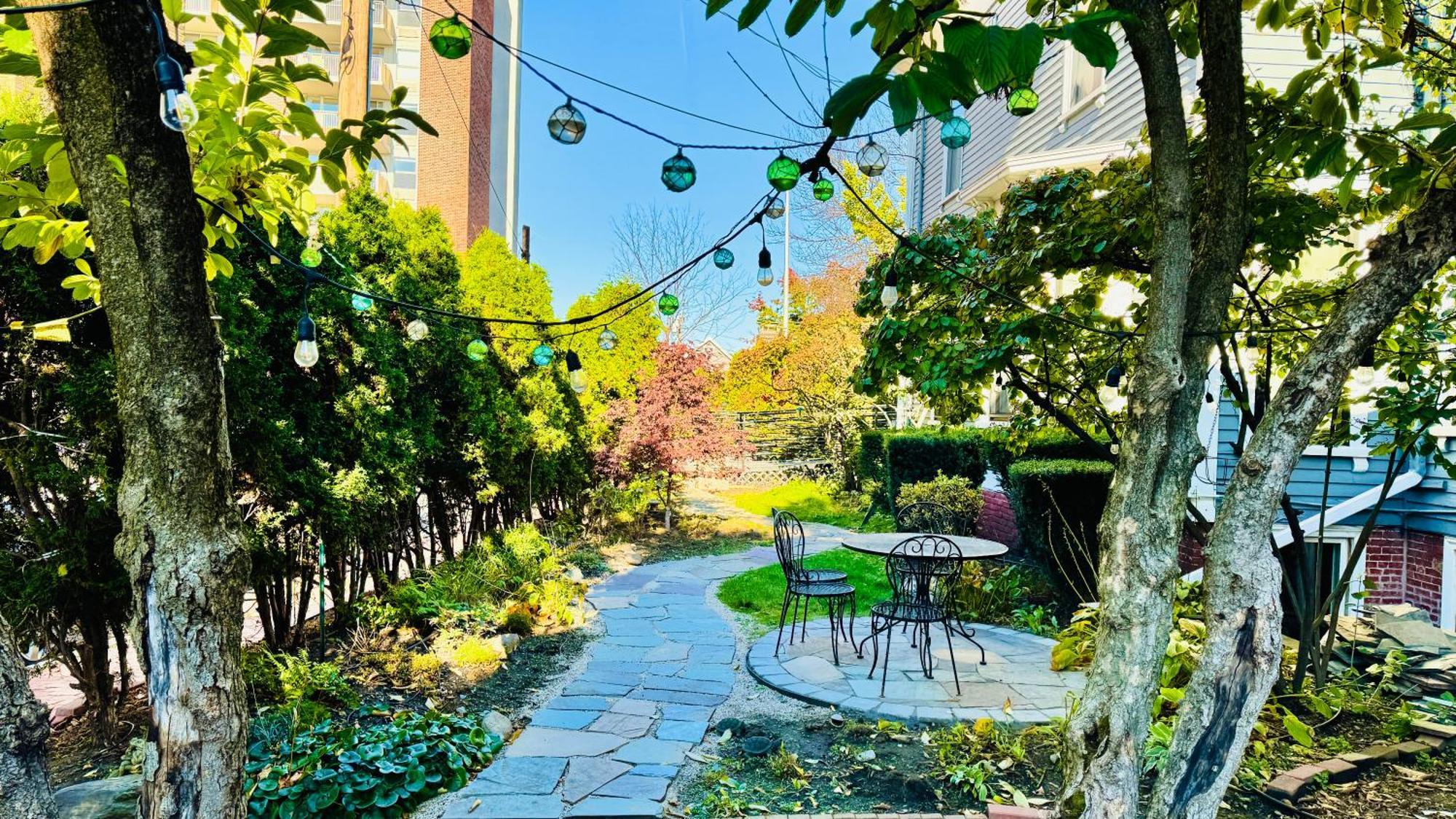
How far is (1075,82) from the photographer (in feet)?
31.2

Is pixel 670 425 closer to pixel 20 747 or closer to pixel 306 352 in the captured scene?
pixel 306 352

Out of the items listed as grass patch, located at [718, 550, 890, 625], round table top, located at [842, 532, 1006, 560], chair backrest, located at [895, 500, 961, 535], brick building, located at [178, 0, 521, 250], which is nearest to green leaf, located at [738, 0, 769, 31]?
round table top, located at [842, 532, 1006, 560]

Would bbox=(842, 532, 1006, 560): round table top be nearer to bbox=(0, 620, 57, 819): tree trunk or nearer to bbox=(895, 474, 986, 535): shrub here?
bbox=(895, 474, 986, 535): shrub

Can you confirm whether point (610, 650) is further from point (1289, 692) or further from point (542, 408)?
point (1289, 692)

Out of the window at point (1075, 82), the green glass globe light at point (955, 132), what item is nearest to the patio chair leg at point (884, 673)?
the green glass globe light at point (955, 132)

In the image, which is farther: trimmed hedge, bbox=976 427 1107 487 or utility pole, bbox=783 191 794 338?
utility pole, bbox=783 191 794 338

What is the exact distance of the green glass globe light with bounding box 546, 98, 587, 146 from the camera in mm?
2455

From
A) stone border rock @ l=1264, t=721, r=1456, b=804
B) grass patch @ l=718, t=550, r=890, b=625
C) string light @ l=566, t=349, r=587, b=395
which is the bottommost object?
grass patch @ l=718, t=550, r=890, b=625

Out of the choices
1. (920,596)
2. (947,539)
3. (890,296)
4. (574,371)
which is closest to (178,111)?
(574,371)

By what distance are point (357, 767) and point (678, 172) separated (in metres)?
2.71

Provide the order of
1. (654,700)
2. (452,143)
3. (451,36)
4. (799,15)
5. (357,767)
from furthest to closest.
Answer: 1. (452,143)
2. (654,700)
3. (357,767)
4. (451,36)
5. (799,15)

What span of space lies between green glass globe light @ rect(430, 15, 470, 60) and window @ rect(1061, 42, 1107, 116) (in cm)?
885

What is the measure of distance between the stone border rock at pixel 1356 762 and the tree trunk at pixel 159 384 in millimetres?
3747

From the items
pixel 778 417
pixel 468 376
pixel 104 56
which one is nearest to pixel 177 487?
pixel 104 56
